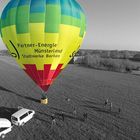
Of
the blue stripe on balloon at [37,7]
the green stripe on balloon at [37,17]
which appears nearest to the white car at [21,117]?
the green stripe on balloon at [37,17]

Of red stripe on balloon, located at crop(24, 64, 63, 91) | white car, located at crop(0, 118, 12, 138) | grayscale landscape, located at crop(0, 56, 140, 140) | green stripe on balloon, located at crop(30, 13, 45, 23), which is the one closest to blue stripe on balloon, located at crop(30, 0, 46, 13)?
green stripe on balloon, located at crop(30, 13, 45, 23)

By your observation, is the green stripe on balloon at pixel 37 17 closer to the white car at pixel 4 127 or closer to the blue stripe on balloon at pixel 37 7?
the blue stripe on balloon at pixel 37 7

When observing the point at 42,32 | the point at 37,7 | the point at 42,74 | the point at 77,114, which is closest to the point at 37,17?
the point at 37,7

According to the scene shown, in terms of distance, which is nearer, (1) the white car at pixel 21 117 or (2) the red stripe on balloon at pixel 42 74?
(2) the red stripe on balloon at pixel 42 74

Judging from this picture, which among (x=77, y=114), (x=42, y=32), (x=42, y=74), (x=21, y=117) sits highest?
(x=42, y=32)

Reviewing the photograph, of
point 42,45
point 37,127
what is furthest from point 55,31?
point 37,127

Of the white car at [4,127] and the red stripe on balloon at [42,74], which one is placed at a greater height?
the red stripe on balloon at [42,74]

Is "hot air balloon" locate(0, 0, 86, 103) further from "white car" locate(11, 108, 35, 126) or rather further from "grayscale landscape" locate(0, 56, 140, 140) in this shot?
"grayscale landscape" locate(0, 56, 140, 140)

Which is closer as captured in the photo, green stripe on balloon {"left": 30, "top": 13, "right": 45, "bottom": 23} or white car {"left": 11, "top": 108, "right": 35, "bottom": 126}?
green stripe on balloon {"left": 30, "top": 13, "right": 45, "bottom": 23}

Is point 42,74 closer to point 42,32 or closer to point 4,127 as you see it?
point 42,32
